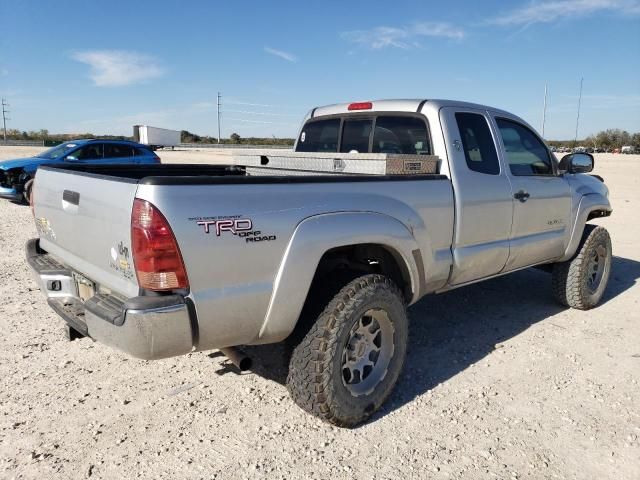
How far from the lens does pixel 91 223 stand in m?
2.71

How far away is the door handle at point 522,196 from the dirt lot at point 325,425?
4.14 ft

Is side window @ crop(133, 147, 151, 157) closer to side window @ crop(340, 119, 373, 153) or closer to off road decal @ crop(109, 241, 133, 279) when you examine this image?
side window @ crop(340, 119, 373, 153)

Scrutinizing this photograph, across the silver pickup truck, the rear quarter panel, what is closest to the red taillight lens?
the silver pickup truck

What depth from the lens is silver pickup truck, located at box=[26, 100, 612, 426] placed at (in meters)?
2.37

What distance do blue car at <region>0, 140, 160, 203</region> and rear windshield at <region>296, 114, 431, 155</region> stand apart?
336 inches

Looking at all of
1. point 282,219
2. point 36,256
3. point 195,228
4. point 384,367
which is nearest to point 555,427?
point 384,367

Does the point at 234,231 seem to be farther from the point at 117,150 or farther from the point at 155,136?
the point at 155,136

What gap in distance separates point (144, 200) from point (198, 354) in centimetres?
210

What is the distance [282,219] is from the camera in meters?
2.63

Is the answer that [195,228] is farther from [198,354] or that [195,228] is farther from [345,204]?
[198,354]

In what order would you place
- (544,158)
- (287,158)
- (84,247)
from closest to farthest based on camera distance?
(84,247), (287,158), (544,158)

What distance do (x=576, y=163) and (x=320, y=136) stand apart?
246 centimetres

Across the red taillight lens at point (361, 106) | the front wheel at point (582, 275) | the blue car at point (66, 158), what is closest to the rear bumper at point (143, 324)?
the red taillight lens at point (361, 106)

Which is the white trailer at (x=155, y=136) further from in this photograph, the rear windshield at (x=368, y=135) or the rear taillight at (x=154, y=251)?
the rear taillight at (x=154, y=251)
